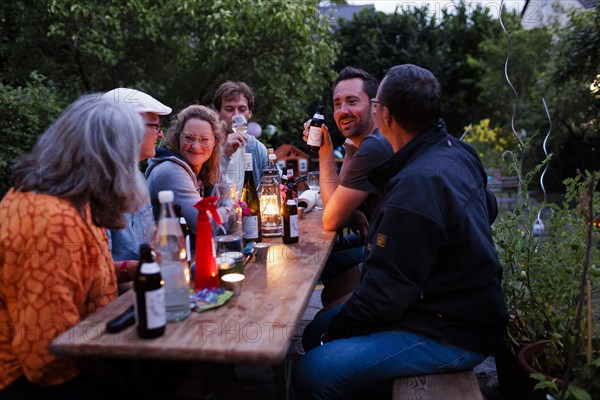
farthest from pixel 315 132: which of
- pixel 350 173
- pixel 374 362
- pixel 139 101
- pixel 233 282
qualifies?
pixel 374 362

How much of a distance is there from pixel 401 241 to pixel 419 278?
16 centimetres

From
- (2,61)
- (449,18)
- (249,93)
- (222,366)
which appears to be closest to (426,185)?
(222,366)

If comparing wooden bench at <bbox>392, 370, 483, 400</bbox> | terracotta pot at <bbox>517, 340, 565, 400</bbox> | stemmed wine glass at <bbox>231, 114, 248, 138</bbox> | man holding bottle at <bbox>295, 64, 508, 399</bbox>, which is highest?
stemmed wine glass at <bbox>231, 114, 248, 138</bbox>

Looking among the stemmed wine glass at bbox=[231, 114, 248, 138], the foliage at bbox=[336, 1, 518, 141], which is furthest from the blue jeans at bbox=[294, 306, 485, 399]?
the foliage at bbox=[336, 1, 518, 141]

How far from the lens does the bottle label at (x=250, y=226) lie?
8.58ft

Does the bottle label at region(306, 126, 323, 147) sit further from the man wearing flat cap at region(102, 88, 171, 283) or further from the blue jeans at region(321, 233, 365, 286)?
the man wearing flat cap at region(102, 88, 171, 283)

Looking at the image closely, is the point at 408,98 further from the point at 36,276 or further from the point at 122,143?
the point at 36,276

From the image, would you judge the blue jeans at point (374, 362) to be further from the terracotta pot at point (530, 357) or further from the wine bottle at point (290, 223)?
the wine bottle at point (290, 223)

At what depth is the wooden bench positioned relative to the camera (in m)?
1.85

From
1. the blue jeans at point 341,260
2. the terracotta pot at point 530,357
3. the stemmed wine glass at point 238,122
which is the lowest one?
the terracotta pot at point 530,357

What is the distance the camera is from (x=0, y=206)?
1.71 metres

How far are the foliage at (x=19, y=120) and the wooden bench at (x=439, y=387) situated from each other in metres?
4.44

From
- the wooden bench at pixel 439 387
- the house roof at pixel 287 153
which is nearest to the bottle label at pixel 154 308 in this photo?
the wooden bench at pixel 439 387

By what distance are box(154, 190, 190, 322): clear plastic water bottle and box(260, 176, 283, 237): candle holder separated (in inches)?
44.7
